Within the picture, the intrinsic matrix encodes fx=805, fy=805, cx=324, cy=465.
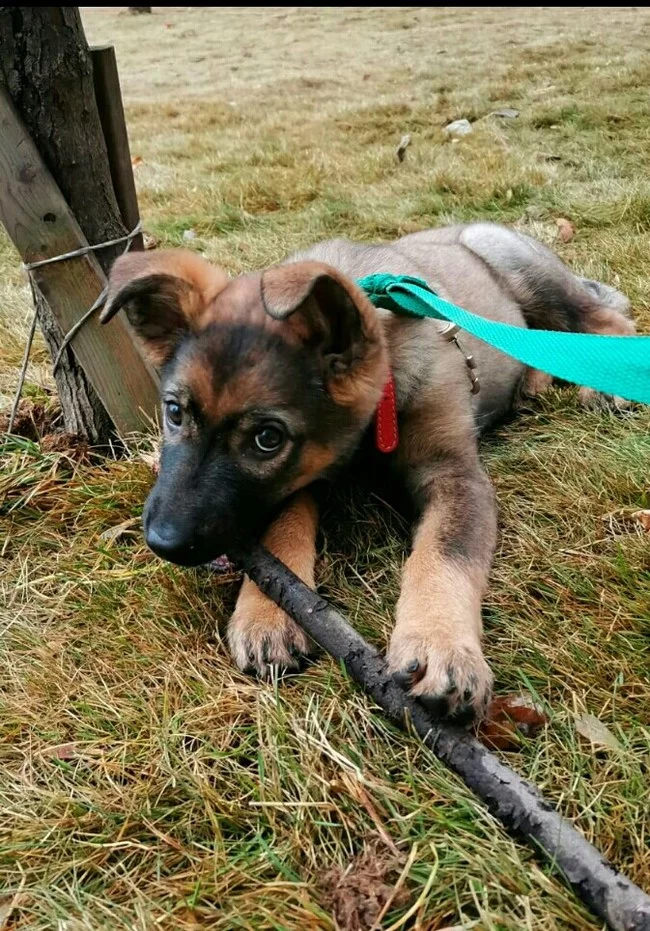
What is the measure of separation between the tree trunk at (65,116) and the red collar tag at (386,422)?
147cm

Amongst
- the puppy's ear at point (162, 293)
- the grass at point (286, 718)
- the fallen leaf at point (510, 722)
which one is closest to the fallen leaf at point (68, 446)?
the grass at point (286, 718)

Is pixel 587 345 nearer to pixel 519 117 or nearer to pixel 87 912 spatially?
pixel 87 912

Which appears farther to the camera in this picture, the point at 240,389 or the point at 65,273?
the point at 65,273

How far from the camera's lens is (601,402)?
402cm

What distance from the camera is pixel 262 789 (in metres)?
2.05

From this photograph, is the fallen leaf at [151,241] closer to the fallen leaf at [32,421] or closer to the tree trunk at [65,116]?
the fallen leaf at [32,421]

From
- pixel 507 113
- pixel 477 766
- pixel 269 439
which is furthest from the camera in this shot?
pixel 507 113

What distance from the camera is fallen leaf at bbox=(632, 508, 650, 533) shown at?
2.97 meters

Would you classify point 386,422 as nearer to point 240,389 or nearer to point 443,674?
point 240,389

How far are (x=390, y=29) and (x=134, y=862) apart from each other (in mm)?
24620

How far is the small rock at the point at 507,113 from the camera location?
1040 cm

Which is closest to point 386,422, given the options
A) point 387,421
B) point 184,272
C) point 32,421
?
point 387,421

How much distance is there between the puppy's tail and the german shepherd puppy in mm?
1373

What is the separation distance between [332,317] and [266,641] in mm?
1091
